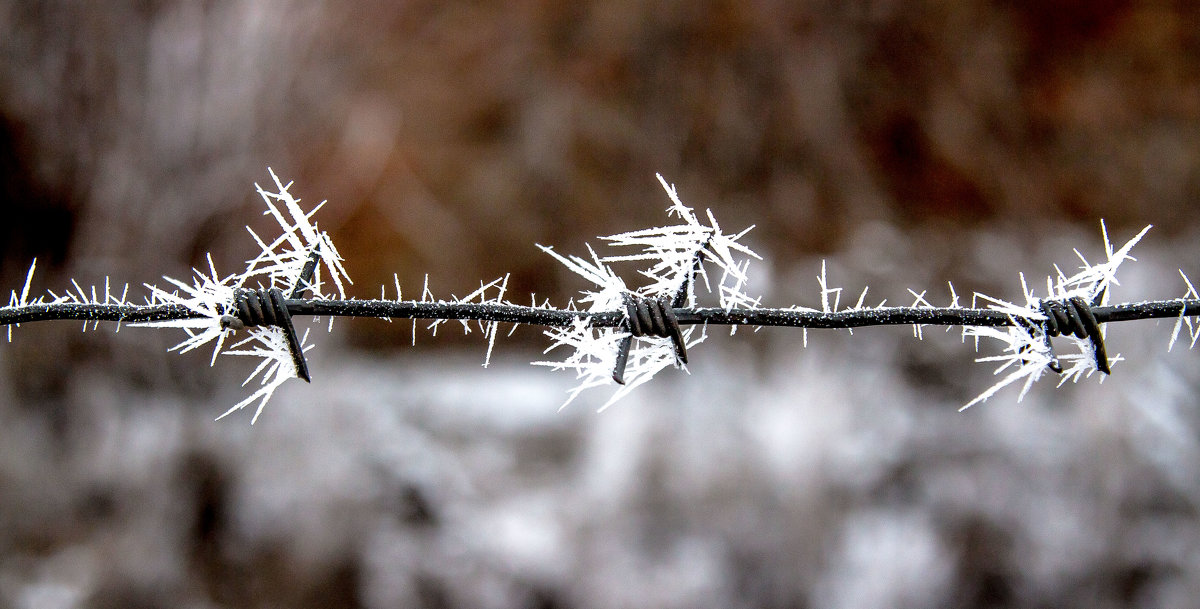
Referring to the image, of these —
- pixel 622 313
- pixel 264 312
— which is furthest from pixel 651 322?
pixel 264 312

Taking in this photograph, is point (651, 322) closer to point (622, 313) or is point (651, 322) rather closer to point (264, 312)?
point (622, 313)

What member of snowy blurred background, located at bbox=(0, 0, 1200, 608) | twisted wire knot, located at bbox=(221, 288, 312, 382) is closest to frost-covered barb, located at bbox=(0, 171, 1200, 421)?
twisted wire knot, located at bbox=(221, 288, 312, 382)

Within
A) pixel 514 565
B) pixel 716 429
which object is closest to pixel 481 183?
pixel 716 429

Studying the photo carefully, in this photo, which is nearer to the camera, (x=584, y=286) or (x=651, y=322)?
(x=651, y=322)

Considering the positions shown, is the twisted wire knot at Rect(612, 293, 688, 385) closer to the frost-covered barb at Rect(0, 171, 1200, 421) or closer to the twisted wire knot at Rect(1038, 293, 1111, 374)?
the frost-covered barb at Rect(0, 171, 1200, 421)

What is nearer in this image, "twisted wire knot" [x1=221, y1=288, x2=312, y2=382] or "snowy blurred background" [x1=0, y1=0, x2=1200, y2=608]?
"twisted wire knot" [x1=221, y1=288, x2=312, y2=382]

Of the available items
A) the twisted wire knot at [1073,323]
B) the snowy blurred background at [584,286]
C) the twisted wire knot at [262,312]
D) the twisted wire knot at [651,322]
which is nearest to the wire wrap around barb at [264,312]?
the twisted wire knot at [262,312]
